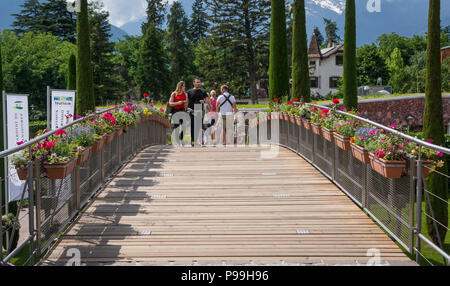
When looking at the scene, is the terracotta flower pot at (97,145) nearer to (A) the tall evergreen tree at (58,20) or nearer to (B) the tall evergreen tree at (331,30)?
(A) the tall evergreen tree at (58,20)

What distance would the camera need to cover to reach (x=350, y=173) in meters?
7.91

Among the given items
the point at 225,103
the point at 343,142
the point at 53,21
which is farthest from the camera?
the point at 53,21

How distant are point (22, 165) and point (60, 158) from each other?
0.58 meters

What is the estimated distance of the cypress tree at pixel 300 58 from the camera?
19172mm

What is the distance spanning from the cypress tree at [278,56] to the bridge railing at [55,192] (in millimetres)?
8905

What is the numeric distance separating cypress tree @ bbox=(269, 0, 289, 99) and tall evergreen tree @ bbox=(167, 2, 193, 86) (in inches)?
1598

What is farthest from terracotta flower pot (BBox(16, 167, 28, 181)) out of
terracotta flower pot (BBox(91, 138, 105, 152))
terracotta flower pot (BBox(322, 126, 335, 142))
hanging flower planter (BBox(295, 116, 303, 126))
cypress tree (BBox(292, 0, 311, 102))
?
cypress tree (BBox(292, 0, 311, 102))

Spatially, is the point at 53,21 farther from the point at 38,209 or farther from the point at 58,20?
the point at 38,209

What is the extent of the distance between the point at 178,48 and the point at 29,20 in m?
23.3

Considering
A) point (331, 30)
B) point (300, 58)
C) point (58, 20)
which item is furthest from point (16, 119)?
point (331, 30)

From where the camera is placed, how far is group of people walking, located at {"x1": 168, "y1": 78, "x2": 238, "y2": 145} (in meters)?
13.0

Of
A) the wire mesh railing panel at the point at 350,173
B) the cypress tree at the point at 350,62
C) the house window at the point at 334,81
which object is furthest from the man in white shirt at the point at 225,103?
the house window at the point at 334,81
